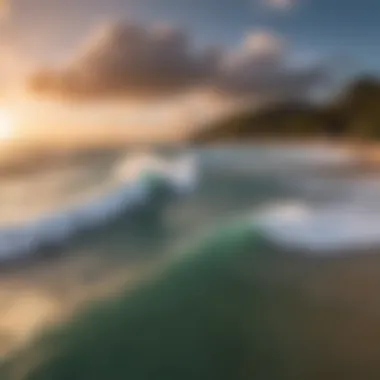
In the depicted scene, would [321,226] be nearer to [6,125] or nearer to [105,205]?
[105,205]

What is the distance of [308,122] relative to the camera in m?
0.96

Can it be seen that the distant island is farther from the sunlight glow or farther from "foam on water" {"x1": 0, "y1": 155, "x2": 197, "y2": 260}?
the sunlight glow

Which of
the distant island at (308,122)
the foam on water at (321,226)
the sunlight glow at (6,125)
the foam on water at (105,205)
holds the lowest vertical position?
the foam on water at (321,226)

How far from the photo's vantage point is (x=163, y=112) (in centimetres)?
95

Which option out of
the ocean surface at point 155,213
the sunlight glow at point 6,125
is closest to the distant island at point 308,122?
the ocean surface at point 155,213

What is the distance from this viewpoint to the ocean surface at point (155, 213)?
843mm

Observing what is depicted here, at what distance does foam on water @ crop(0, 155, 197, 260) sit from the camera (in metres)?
0.85

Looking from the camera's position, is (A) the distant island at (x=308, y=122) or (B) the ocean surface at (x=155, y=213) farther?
(A) the distant island at (x=308, y=122)

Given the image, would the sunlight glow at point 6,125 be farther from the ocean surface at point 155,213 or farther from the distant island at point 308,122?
the distant island at point 308,122

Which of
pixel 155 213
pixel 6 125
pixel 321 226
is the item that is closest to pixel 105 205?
pixel 155 213

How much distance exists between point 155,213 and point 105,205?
0.31 ft

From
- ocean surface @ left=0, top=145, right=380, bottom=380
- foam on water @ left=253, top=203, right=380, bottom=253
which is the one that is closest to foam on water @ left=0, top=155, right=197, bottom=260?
ocean surface @ left=0, top=145, right=380, bottom=380

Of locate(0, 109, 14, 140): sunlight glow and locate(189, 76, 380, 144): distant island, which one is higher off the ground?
locate(0, 109, 14, 140): sunlight glow

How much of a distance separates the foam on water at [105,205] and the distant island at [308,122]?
0.27ft
